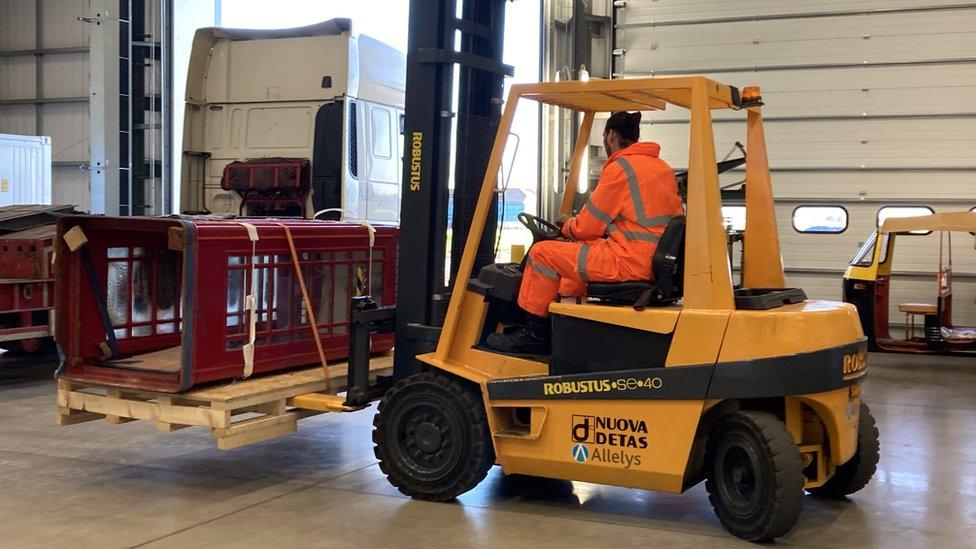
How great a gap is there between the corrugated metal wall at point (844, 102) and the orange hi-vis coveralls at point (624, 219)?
29.5ft

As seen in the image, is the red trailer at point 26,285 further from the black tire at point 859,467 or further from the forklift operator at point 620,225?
the black tire at point 859,467

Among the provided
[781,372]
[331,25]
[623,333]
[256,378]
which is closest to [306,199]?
[331,25]

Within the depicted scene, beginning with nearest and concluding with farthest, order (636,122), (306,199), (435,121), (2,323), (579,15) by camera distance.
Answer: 1. (636,122)
2. (435,121)
3. (2,323)
4. (306,199)
5. (579,15)

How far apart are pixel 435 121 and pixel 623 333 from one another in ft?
5.37

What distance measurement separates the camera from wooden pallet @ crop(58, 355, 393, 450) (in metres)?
5.12

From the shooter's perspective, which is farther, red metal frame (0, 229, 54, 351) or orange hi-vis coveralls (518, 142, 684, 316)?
red metal frame (0, 229, 54, 351)

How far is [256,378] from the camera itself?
18.6 feet

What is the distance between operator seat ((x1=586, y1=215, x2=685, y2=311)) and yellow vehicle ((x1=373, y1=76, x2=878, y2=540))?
0.01 meters

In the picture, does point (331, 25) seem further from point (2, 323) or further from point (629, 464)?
point (629, 464)

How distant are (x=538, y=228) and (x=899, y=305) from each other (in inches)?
342

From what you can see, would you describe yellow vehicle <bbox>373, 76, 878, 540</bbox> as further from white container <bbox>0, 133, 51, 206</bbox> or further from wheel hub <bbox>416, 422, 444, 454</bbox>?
white container <bbox>0, 133, 51, 206</bbox>

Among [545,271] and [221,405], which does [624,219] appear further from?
[221,405]

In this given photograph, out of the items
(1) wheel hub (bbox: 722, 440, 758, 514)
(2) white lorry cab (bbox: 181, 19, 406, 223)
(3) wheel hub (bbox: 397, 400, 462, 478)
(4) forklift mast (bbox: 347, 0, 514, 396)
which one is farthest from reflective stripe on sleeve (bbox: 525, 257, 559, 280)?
(2) white lorry cab (bbox: 181, 19, 406, 223)

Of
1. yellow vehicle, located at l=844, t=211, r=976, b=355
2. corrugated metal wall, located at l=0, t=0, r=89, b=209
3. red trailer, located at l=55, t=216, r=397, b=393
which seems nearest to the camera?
red trailer, located at l=55, t=216, r=397, b=393
